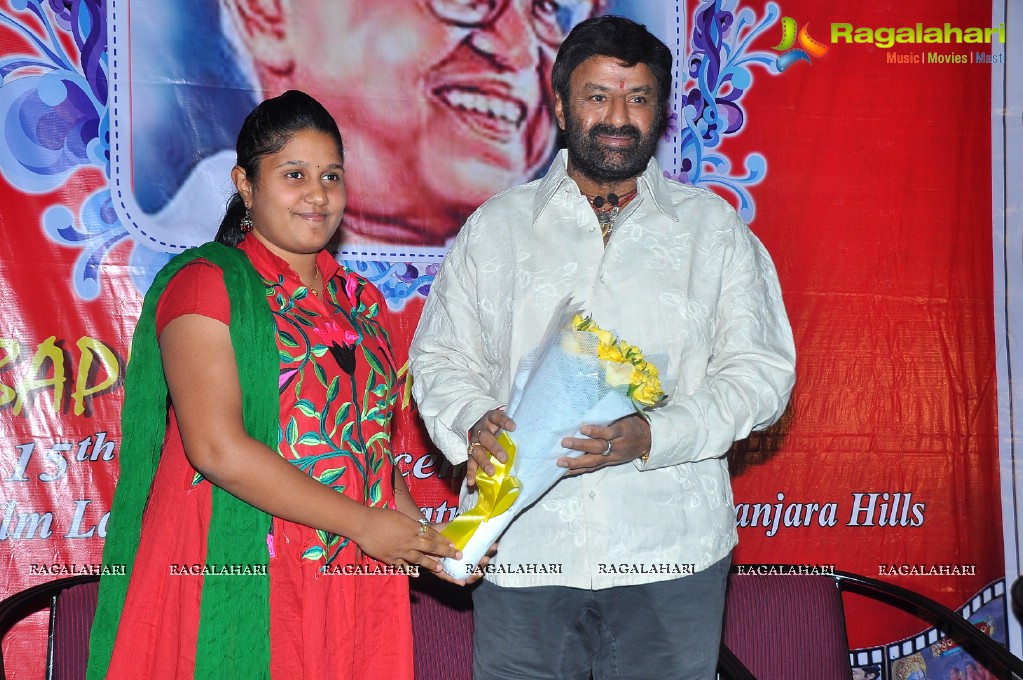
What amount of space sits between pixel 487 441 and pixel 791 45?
1910mm

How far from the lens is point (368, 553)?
5.97 ft

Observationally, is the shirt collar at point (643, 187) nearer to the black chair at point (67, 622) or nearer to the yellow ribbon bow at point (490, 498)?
the yellow ribbon bow at point (490, 498)

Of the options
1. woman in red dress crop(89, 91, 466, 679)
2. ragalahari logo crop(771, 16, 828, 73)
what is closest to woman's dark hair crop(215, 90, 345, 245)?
woman in red dress crop(89, 91, 466, 679)

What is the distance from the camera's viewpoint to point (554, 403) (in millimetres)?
1646

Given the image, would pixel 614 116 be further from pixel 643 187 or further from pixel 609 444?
pixel 609 444

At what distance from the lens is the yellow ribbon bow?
5.55 ft

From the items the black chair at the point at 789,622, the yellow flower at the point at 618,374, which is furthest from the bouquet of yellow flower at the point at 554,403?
the black chair at the point at 789,622

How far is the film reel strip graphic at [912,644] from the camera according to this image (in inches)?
122

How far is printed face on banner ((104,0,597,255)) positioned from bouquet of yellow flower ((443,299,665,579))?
4.01 feet

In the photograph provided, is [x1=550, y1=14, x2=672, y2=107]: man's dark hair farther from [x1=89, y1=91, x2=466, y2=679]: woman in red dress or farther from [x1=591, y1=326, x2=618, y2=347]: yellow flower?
[x1=591, y1=326, x2=618, y2=347]: yellow flower

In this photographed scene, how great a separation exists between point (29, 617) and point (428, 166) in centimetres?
167

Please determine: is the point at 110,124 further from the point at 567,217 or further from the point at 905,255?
the point at 905,255

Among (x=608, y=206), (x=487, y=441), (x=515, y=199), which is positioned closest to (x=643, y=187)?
(x=608, y=206)

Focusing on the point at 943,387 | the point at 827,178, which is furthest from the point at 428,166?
the point at 943,387
